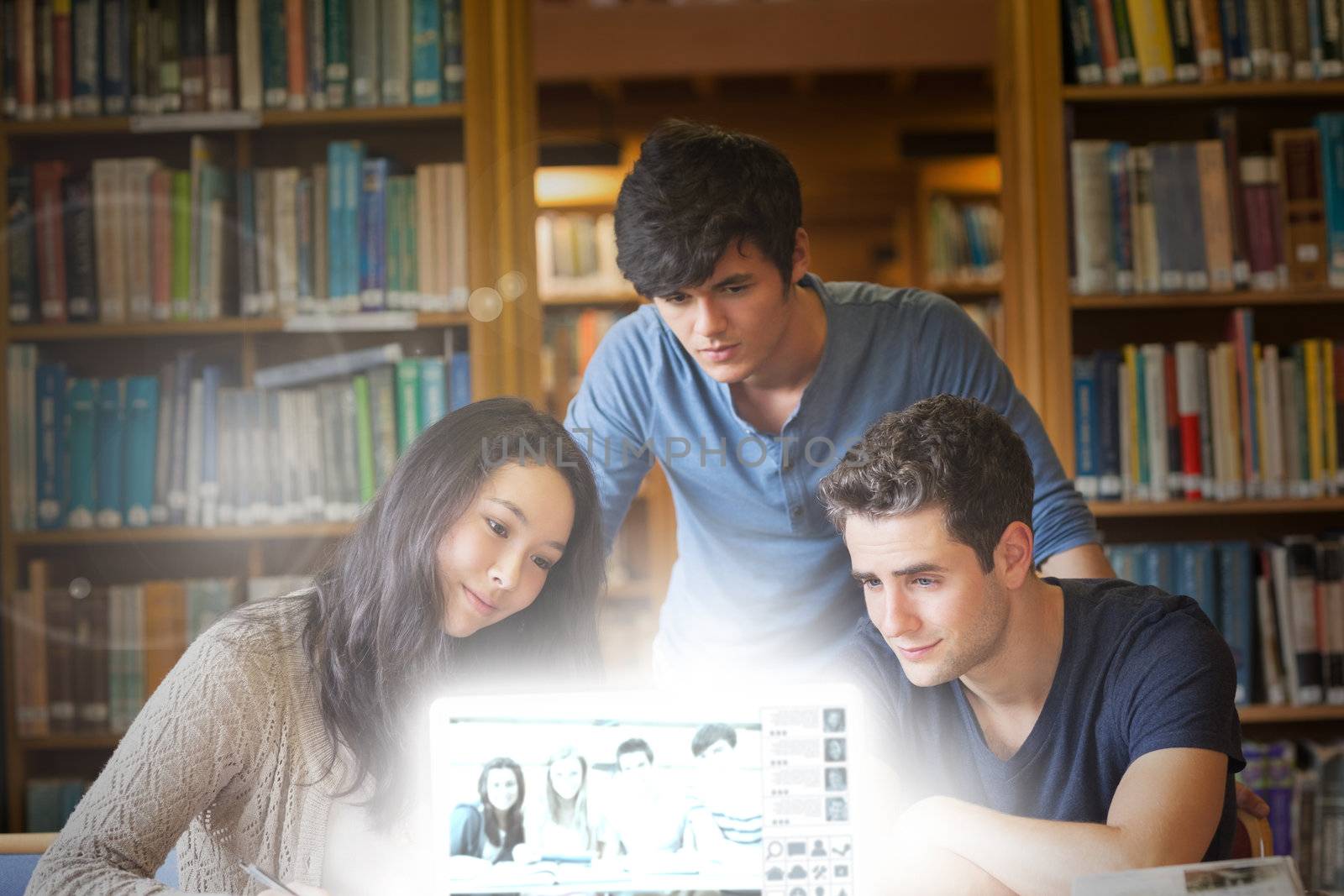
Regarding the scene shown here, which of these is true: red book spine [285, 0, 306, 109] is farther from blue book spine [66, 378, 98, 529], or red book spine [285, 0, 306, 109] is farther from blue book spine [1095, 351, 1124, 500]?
blue book spine [1095, 351, 1124, 500]

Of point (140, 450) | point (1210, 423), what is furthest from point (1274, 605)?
point (140, 450)

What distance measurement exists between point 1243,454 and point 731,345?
4.89 feet

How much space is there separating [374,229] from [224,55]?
1.57ft

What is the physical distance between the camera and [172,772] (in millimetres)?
1151

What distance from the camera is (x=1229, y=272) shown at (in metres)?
2.43

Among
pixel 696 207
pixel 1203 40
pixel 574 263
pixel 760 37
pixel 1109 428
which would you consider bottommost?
pixel 1109 428

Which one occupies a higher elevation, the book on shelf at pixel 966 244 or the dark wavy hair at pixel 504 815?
the book on shelf at pixel 966 244

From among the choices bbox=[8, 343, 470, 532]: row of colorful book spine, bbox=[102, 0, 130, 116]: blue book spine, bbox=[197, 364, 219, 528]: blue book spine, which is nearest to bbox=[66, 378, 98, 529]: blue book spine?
bbox=[8, 343, 470, 532]: row of colorful book spine

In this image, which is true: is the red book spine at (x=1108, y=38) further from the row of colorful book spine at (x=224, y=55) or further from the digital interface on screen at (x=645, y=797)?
the digital interface on screen at (x=645, y=797)

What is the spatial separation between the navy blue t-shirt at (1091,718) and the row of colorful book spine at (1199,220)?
1294 mm

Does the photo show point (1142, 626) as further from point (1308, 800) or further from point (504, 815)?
point (1308, 800)

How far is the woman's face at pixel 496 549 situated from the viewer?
126 centimetres

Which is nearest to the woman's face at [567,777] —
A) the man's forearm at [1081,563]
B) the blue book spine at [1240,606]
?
the man's forearm at [1081,563]

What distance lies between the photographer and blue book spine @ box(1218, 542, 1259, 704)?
2482 millimetres
